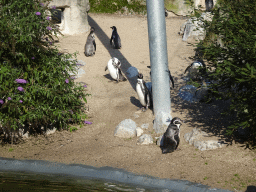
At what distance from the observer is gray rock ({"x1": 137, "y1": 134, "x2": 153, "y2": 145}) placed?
8070 mm

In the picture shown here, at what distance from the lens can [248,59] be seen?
6.70 metres

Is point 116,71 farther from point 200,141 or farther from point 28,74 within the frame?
point 200,141

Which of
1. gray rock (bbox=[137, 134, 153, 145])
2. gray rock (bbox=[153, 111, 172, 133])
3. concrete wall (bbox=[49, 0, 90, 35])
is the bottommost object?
gray rock (bbox=[137, 134, 153, 145])

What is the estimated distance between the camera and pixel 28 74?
8234 mm

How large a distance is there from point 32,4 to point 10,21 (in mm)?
707

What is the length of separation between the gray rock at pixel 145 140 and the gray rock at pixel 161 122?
42 centimetres

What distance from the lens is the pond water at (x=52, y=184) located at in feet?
19.1

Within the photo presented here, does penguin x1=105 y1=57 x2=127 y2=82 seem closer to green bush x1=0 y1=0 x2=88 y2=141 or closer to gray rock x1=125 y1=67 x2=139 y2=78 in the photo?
gray rock x1=125 y1=67 x2=139 y2=78

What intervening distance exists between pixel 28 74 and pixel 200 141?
401 cm

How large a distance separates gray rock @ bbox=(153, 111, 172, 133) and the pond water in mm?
2452

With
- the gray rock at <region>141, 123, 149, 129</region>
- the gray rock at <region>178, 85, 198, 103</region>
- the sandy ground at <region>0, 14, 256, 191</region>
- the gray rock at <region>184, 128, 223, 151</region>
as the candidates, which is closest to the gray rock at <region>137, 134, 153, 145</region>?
the sandy ground at <region>0, 14, 256, 191</region>

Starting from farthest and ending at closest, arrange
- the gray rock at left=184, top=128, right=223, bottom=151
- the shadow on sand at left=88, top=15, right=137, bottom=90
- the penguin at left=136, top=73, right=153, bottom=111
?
1. the shadow on sand at left=88, top=15, right=137, bottom=90
2. the penguin at left=136, top=73, right=153, bottom=111
3. the gray rock at left=184, top=128, right=223, bottom=151

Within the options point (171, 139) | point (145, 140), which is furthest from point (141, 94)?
point (171, 139)

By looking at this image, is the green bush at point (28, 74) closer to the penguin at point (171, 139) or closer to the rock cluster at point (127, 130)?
the rock cluster at point (127, 130)
